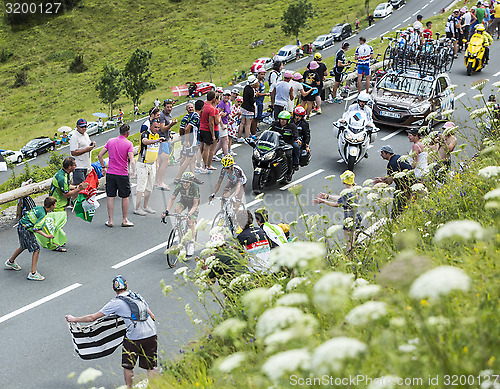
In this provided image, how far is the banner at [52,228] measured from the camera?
10578 millimetres

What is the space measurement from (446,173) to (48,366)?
658 cm

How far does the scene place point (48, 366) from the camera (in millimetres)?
8461

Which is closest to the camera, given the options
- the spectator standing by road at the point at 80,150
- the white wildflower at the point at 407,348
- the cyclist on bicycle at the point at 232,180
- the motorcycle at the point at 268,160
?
the white wildflower at the point at 407,348

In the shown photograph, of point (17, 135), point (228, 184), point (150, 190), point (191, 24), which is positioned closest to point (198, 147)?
point (150, 190)

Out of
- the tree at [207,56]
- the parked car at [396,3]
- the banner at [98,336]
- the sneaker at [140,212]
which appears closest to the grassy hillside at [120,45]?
the tree at [207,56]

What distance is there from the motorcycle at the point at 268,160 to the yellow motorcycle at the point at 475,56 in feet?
43.3

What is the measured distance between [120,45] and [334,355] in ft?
305

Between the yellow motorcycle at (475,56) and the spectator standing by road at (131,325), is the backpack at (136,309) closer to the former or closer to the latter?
the spectator standing by road at (131,325)

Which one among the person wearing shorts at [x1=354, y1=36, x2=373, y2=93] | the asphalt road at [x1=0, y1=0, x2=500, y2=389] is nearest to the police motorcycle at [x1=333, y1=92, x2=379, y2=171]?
the asphalt road at [x1=0, y1=0, x2=500, y2=389]

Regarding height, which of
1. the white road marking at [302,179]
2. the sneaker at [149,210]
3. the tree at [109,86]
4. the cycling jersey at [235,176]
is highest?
the cycling jersey at [235,176]

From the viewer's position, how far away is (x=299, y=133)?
14680 mm

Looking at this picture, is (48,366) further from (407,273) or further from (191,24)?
(191,24)

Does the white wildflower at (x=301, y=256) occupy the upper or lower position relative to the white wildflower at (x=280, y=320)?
upper

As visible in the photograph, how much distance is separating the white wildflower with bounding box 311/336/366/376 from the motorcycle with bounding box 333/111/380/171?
12.5m
